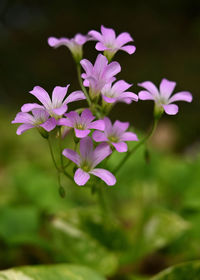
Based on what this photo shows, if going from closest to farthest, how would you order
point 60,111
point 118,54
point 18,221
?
1. point 60,111
2. point 18,221
3. point 118,54

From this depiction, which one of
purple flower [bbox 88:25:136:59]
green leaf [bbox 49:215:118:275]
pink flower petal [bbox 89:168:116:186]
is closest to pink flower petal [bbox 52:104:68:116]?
pink flower petal [bbox 89:168:116:186]

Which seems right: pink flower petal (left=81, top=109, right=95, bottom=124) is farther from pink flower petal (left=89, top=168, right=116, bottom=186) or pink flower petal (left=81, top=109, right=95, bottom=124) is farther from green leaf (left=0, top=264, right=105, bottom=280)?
green leaf (left=0, top=264, right=105, bottom=280)

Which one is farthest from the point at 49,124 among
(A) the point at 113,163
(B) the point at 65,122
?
(A) the point at 113,163

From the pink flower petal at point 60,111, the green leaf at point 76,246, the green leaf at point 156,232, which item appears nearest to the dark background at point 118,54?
the green leaf at point 156,232

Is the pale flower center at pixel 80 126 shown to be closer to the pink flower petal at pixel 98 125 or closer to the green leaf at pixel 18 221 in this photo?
the pink flower petal at pixel 98 125

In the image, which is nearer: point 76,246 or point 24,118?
point 24,118

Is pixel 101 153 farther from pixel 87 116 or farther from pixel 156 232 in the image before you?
pixel 156 232
